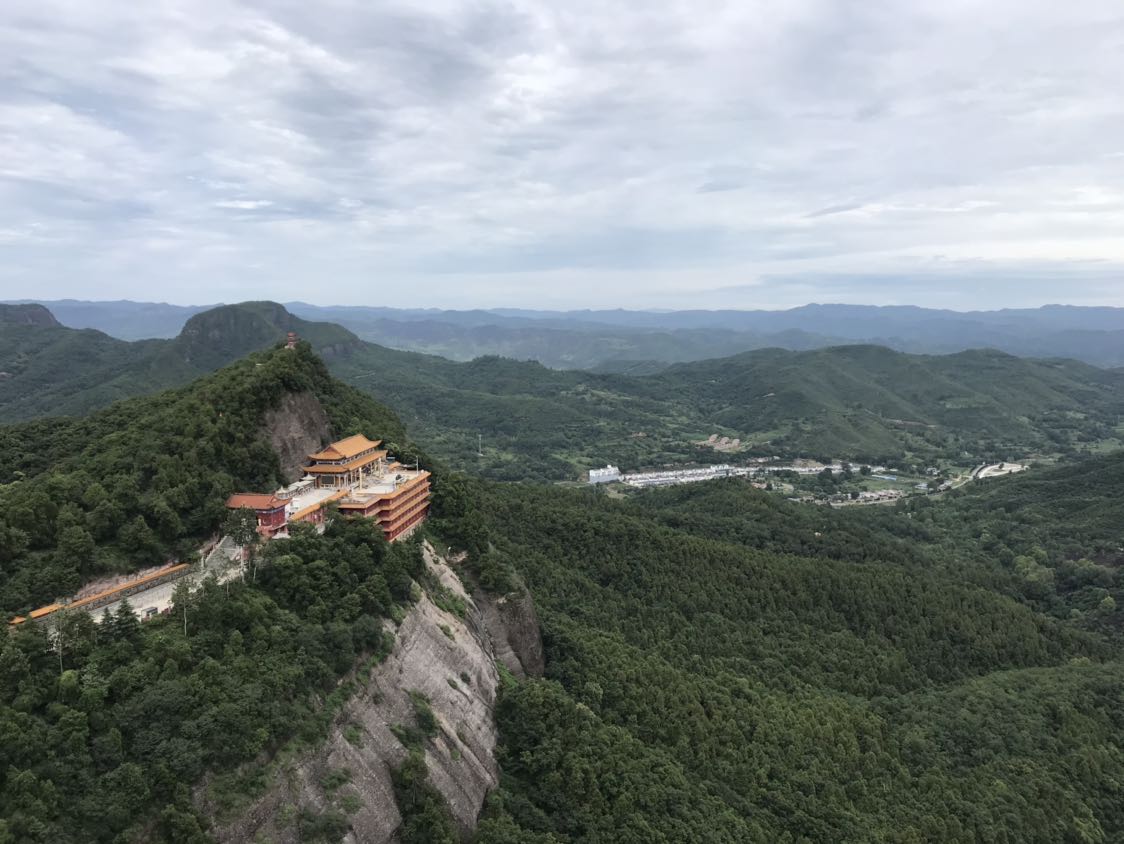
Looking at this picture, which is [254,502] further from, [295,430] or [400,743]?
[400,743]

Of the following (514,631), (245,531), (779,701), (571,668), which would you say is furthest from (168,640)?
(779,701)

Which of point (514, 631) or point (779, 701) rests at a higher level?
point (514, 631)

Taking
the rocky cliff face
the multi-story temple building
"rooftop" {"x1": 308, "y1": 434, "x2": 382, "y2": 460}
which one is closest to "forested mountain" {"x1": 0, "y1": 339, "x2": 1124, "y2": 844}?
the rocky cliff face

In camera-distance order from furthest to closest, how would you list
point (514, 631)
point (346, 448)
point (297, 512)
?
point (514, 631), point (346, 448), point (297, 512)

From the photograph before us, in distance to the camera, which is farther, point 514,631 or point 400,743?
point 514,631

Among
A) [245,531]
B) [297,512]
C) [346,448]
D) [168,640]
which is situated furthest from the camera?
[346,448]

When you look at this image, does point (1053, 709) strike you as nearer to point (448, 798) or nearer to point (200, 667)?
point (448, 798)

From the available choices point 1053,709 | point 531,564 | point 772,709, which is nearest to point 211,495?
point 531,564

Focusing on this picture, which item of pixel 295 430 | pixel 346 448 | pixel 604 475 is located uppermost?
pixel 295 430

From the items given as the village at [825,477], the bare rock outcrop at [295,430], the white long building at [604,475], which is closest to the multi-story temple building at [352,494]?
the bare rock outcrop at [295,430]
